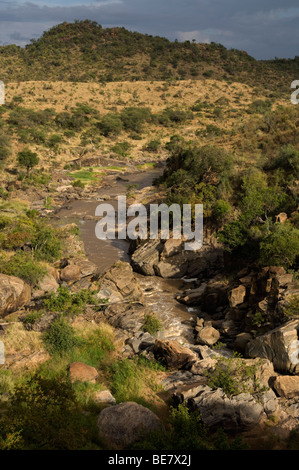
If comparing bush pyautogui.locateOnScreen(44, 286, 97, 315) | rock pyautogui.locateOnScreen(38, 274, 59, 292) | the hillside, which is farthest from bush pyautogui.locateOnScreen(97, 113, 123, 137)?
bush pyautogui.locateOnScreen(44, 286, 97, 315)

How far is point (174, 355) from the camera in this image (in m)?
11.5

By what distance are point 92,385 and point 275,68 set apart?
107 meters

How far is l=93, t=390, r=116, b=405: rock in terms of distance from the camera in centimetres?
914

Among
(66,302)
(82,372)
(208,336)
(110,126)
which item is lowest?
(208,336)

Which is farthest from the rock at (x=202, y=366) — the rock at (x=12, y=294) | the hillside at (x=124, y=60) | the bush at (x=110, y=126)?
the hillside at (x=124, y=60)

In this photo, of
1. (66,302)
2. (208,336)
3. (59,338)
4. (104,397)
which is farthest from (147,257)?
(104,397)

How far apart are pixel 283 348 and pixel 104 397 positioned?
5025 millimetres

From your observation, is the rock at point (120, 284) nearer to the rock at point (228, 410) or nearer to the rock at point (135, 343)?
the rock at point (135, 343)

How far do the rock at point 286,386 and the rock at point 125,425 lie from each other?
11.2 feet

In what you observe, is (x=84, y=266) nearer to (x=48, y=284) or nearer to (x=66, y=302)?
(x=48, y=284)

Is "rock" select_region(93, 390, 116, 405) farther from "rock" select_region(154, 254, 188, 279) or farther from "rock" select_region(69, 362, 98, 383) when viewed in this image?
"rock" select_region(154, 254, 188, 279)

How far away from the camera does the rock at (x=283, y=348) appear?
32.3ft

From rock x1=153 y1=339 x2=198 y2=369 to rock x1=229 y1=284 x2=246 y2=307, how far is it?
3868mm
